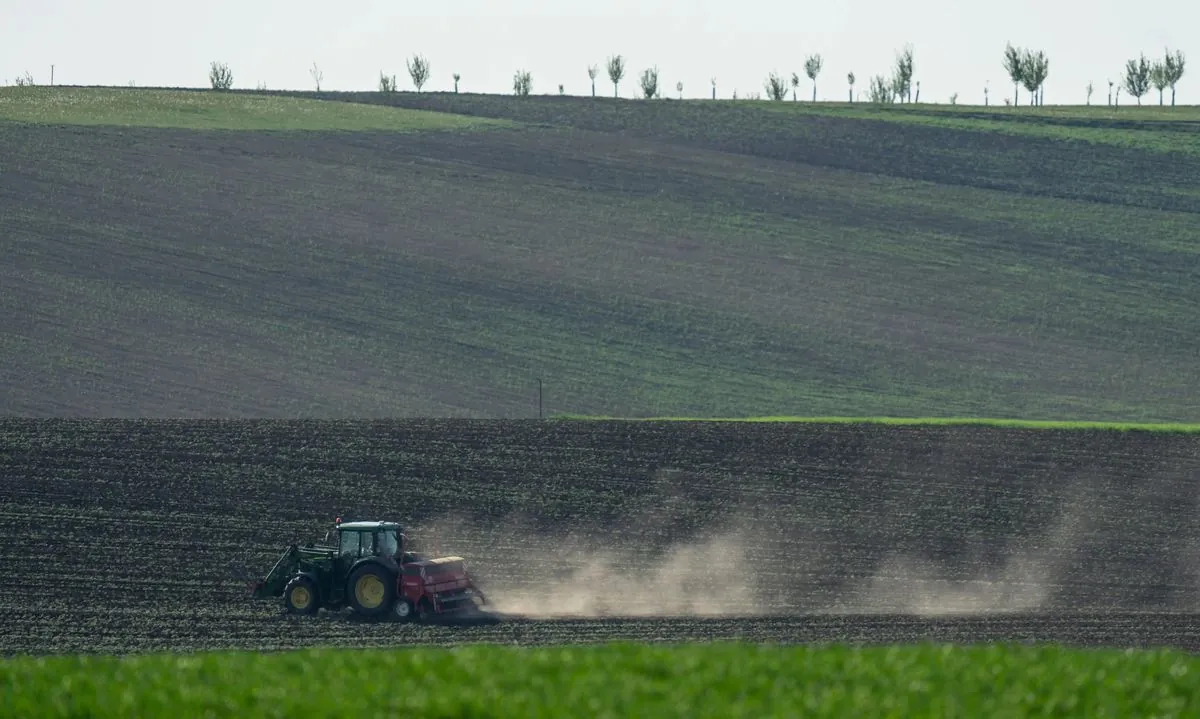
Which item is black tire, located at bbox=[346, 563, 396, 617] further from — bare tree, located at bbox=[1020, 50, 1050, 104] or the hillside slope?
bare tree, located at bbox=[1020, 50, 1050, 104]

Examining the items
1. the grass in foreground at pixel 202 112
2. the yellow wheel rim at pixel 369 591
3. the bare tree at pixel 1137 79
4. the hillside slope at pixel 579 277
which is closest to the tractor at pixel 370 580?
the yellow wheel rim at pixel 369 591

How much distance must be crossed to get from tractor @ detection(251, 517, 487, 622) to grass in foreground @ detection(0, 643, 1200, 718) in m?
7.85

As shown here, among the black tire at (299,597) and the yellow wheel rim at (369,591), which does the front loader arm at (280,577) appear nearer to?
the black tire at (299,597)

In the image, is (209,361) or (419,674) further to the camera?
(209,361)

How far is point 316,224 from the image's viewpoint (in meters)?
52.7

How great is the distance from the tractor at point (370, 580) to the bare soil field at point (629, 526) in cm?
48

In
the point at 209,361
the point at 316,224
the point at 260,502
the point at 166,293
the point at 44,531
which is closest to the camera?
the point at 44,531

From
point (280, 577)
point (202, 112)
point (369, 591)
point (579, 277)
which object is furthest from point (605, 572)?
point (202, 112)

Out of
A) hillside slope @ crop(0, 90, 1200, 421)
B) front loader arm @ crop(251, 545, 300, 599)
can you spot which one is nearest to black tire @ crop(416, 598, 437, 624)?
front loader arm @ crop(251, 545, 300, 599)

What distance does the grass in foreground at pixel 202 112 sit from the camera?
64.8 meters

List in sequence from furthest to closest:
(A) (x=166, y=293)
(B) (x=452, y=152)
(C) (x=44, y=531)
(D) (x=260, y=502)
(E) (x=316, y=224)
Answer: (B) (x=452, y=152), (E) (x=316, y=224), (A) (x=166, y=293), (D) (x=260, y=502), (C) (x=44, y=531)

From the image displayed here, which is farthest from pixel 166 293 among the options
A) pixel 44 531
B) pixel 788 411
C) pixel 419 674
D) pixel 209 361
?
pixel 419 674

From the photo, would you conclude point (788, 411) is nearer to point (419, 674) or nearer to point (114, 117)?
point (419, 674)

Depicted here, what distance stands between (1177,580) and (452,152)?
138ft
